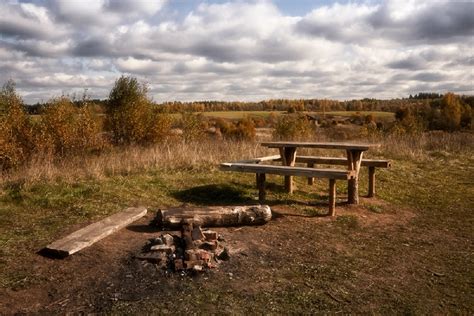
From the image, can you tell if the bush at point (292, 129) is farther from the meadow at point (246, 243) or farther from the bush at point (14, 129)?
the bush at point (14, 129)

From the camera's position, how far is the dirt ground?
158 inches

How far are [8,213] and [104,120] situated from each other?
13709 mm

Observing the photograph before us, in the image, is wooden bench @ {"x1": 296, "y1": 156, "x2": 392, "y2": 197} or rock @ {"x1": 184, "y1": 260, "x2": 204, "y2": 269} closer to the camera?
rock @ {"x1": 184, "y1": 260, "x2": 204, "y2": 269}

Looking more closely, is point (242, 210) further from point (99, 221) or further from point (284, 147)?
point (284, 147)

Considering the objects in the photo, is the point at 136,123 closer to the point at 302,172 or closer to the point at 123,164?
the point at 123,164

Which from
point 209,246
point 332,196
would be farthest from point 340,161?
point 209,246

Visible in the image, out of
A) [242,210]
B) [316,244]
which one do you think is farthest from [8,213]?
[316,244]

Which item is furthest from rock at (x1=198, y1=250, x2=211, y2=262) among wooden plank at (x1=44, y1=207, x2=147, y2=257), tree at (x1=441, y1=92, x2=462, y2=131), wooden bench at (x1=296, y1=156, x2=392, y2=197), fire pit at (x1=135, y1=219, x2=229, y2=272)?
tree at (x1=441, y1=92, x2=462, y2=131)

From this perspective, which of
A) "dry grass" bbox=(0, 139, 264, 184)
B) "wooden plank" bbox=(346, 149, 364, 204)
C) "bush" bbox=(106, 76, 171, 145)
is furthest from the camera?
"bush" bbox=(106, 76, 171, 145)

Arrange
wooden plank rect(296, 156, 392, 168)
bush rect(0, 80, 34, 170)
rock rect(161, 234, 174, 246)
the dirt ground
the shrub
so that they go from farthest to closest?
1. the shrub
2. bush rect(0, 80, 34, 170)
3. wooden plank rect(296, 156, 392, 168)
4. rock rect(161, 234, 174, 246)
5. the dirt ground

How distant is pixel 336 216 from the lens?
7.10 meters

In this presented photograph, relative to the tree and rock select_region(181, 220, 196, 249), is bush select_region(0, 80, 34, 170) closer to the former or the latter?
rock select_region(181, 220, 196, 249)

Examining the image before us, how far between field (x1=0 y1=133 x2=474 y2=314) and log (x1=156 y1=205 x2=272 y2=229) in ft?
0.52

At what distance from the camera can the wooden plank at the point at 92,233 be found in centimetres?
508
